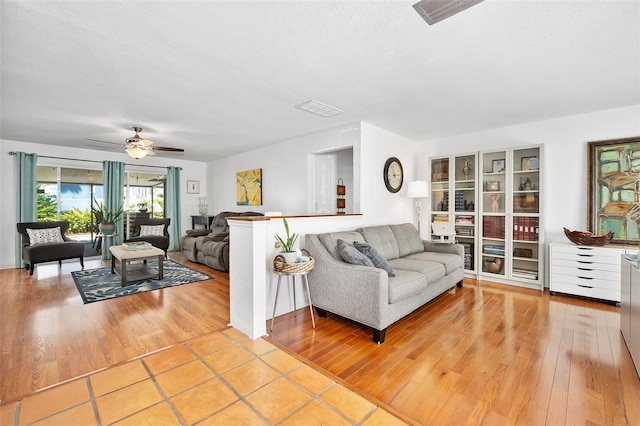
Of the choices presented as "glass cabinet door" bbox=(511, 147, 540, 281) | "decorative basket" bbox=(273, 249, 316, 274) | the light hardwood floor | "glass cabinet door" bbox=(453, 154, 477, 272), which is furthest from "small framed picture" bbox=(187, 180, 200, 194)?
"glass cabinet door" bbox=(511, 147, 540, 281)

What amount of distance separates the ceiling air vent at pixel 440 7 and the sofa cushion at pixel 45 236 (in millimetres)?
6401

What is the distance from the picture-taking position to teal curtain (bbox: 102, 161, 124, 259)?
6.19m

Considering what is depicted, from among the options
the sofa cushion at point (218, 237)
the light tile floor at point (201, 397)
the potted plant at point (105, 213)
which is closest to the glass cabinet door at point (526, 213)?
the light tile floor at point (201, 397)

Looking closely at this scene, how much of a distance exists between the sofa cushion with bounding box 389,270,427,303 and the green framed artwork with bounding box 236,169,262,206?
3.85 m

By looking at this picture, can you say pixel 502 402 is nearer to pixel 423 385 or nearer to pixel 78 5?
pixel 423 385

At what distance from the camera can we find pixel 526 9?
1.76 meters

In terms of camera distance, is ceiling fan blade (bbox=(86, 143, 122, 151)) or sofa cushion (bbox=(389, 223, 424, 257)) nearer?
sofa cushion (bbox=(389, 223, 424, 257))

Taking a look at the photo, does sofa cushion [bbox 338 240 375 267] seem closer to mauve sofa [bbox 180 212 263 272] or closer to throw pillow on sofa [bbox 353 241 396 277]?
throw pillow on sofa [bbox 353 241 396 277]

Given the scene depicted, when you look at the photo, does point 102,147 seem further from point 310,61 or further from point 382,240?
point 382,240

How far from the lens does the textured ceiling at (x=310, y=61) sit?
71.0 inches

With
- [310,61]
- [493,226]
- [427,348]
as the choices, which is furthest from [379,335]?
[493,226]

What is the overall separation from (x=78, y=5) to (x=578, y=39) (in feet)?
10.9

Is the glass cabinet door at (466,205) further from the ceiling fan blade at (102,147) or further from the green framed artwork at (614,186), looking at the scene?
the ceiling fan blade at (102,147)

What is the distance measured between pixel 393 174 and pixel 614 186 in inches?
108
